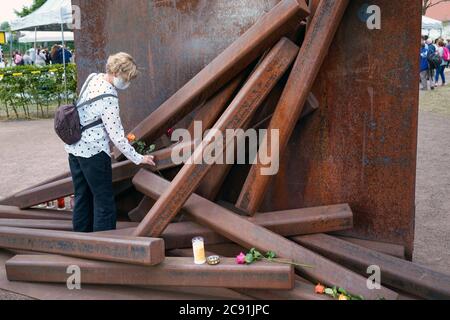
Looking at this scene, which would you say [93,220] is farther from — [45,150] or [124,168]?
[45,150]

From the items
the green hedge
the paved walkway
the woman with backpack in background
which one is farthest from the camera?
the woman with backpack in background

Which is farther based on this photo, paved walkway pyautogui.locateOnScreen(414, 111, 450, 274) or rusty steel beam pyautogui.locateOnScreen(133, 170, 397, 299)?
paved walkway pyautogui.locateOnScreen(414, 111, 450, 274)

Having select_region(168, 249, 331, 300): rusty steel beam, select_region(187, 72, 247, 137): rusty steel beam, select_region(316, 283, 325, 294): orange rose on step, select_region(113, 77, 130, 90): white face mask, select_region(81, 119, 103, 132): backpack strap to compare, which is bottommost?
select_region(168, 249, 331, 300): rusty steel beam

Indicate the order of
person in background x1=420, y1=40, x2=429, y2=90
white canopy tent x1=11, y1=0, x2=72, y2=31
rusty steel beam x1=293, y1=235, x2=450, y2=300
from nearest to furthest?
1. rusty steel beam x1=293, y1=235, x2=450, y2=300
2. white canopy tent x1=11, y1=0, x2=72, y2=31
3. person in background x1=420, y1=40, x2=429, y2=90

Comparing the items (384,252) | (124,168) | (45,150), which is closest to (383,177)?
(384,252)

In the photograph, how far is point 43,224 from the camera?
14.3ft

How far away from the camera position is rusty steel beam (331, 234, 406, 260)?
388 centimetres

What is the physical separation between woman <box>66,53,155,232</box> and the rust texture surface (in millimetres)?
881

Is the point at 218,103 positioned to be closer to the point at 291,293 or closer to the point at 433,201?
the point at 291,293

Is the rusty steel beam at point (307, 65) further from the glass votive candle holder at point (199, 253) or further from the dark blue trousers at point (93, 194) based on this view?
the dark blue trousers at point (93, 194)

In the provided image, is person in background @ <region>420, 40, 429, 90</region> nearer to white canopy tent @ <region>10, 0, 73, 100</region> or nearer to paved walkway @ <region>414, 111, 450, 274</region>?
paved walkway @ <region>414, 111, 450, 274</region>

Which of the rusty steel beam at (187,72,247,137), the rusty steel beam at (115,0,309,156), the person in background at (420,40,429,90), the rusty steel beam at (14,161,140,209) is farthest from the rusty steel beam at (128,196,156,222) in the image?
the person in background at (420,40,429,90)

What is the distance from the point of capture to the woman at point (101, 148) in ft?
12.6

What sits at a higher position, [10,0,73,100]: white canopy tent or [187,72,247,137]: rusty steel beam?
[10,0,73,100]: white canopy tent
